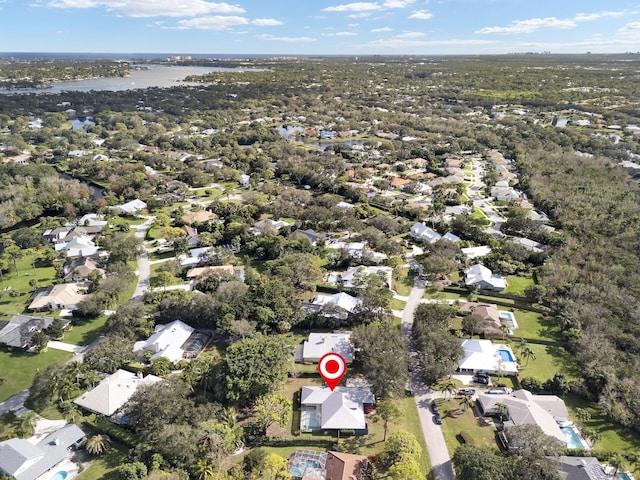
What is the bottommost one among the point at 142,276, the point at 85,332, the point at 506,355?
the point at 85,332

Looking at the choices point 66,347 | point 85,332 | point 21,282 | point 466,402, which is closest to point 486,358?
point 466,402

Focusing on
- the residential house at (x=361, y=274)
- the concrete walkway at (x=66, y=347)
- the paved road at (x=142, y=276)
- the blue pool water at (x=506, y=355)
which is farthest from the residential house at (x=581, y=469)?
the paved road at (x=142, y=276)

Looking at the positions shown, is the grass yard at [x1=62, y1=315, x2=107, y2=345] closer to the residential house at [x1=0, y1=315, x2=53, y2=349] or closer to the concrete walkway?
the concrete walkway

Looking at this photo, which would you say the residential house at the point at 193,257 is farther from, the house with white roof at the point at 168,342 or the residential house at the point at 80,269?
the house with white roof at the point at 168,342

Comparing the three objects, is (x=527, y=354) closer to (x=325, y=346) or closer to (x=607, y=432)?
(x=607, y=432)

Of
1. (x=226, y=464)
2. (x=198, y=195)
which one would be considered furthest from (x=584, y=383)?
(x=198, y=195)
